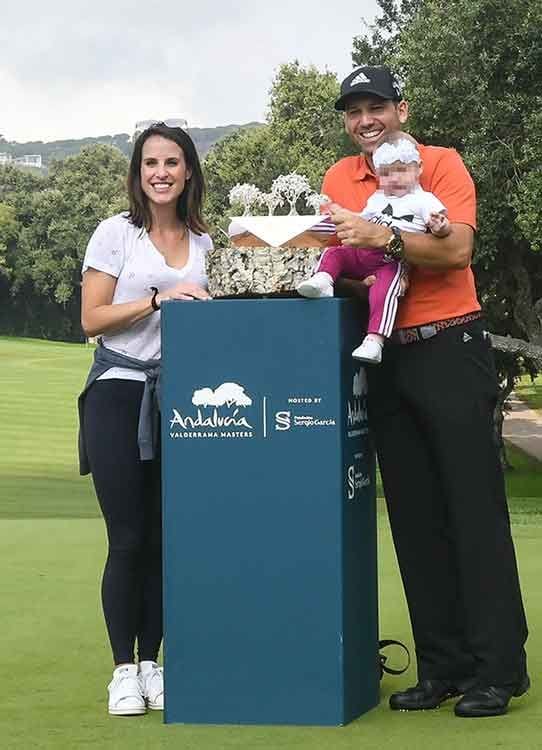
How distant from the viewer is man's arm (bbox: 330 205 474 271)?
4465mm

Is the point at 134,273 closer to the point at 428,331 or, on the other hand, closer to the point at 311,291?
the point at 311,291

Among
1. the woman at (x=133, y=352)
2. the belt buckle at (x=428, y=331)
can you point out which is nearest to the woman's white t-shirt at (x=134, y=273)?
the woman at (x=133, y=352)

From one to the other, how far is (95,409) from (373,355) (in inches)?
40.7

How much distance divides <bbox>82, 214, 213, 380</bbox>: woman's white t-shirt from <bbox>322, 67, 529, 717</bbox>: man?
0.57m

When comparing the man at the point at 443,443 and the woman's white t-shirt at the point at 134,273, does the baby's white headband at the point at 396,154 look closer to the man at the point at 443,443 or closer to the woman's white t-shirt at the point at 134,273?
the man at the point at 443,443

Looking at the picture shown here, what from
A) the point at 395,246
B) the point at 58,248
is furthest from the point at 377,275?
the point at 58,248

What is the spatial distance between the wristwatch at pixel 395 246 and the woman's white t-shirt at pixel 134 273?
2.46ft

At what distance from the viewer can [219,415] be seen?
457cm

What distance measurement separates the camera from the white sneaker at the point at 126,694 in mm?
4918

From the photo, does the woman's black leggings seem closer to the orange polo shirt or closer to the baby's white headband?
the orange polo shirt

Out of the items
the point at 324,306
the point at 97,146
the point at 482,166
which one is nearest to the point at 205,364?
the point at 324,306

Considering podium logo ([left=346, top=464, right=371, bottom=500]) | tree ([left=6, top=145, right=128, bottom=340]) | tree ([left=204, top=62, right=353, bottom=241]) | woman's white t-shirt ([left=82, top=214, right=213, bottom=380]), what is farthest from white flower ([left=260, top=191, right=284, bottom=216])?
tree ([left=6, top=145, right=128, bottom=340])

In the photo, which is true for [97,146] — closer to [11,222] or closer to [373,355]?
[11,222]

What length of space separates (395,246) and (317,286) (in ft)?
0.84
